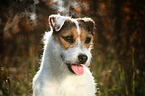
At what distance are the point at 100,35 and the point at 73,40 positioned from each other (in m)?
4.22

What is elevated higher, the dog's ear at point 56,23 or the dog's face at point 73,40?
the dog's ear at point 56,23

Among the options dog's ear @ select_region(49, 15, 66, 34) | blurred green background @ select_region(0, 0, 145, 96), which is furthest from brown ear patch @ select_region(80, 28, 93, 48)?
blurred green background @ select_region(0, 0, 145, 96)

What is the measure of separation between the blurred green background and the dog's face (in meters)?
0.86

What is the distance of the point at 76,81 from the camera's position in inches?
131

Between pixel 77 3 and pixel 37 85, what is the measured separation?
2.38 metres

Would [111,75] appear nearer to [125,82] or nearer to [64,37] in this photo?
[125,82]

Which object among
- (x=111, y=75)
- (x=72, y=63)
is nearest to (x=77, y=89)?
(x=72, y=63)

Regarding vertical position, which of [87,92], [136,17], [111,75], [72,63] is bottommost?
[111,75]

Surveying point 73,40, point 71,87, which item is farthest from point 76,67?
point 73,40

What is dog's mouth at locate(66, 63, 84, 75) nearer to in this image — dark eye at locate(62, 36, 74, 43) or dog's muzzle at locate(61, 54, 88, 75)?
dog's muzzle at locate(61, 54, 88, 75)

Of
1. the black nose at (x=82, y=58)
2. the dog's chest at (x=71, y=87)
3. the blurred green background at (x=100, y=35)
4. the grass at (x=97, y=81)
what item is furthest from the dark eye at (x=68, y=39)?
the grass at (x=97, y=81)

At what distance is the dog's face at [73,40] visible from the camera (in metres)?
3.19

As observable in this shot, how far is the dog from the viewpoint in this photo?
3215 mm

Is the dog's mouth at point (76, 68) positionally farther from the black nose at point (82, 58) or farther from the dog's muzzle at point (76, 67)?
the black nose at point (82, 58)
